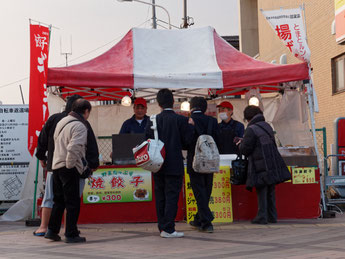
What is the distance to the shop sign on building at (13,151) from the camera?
39.4 ft

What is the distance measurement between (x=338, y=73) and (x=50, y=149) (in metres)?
12.7

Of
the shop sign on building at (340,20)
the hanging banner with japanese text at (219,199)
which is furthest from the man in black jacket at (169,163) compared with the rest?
the shop sign on building at (340,20)

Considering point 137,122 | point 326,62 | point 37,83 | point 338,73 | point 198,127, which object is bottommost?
point 198,127

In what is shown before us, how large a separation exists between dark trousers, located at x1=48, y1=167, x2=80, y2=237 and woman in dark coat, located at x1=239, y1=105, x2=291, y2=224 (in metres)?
2.74

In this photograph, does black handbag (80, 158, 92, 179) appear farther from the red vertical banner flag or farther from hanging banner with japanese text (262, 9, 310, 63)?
hanging banner with japanese text (262, 9, 310, 63)

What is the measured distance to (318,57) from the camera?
780 inches

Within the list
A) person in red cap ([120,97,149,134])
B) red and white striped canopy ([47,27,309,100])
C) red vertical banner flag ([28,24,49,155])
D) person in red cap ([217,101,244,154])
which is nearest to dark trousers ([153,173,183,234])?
red and white striped canopy ([47,27,309,100])

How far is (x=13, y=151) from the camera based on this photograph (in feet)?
39.8

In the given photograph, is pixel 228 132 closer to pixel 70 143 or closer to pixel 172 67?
pixel 172 67

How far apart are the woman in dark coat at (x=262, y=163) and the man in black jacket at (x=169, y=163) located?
1402 millimetres

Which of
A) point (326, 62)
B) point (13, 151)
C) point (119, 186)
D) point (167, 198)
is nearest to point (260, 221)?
point (167, 198)

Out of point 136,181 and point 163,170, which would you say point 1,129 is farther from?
point 163,170

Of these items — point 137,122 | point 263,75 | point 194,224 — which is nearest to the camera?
point 194,224

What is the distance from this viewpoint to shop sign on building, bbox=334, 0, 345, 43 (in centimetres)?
1665
